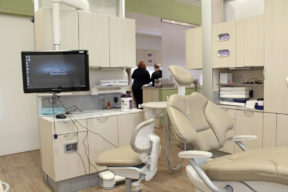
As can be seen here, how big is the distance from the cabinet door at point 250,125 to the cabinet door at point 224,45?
691 millimetres

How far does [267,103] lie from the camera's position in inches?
121

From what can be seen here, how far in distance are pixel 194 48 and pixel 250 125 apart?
4.77ft

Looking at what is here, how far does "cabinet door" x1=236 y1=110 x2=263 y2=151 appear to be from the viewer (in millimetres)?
3152

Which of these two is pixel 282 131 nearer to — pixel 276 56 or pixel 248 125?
pixel 248 125

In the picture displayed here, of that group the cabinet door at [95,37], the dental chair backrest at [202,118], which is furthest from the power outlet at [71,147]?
the dental chair backrest at [202,118]

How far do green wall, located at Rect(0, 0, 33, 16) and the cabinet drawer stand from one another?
7.59 ft

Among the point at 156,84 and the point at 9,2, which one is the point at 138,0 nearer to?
the point at 156,84

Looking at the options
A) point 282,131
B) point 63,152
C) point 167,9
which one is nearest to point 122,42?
point 63,152

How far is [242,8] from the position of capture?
12.1 feet

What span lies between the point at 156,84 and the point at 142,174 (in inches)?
160

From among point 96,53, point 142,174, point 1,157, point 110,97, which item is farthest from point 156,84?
point 142,174

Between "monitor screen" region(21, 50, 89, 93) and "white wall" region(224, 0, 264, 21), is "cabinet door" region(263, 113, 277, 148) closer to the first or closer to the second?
"white wall" region(224, 0, 264, 21)

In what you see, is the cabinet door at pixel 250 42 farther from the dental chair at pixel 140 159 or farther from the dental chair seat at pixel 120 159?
the dental chair seat at pixel 120 159

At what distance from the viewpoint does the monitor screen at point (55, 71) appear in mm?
2576
